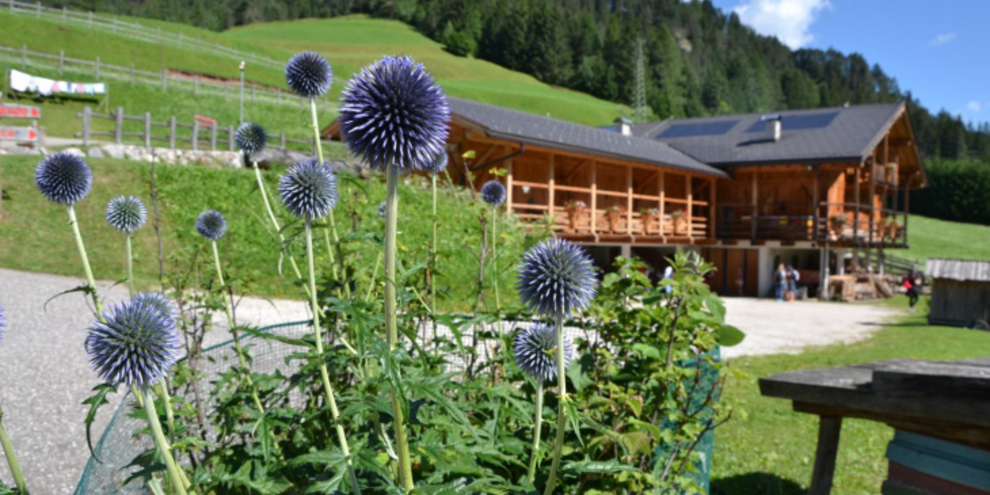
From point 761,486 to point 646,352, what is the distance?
318 centimetres

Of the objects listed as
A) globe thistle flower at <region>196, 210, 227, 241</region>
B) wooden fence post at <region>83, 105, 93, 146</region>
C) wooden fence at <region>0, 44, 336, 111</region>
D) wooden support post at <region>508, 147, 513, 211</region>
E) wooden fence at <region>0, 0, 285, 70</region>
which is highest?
wooden fence at <region>0, 0, 285, 70</region>

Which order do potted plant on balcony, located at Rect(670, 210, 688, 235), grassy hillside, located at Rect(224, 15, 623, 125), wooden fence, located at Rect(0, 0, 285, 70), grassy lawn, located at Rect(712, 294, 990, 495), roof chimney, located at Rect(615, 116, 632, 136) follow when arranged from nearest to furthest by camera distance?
grassy lawn, located at Rect(712, 294, 990, 495)
potted plant on balcony, located at Rect(670, 210, 688, 235)
roof chimney, located at Rect(615, 116, 632, 136)
wooden fence, located at Rect(0, 0, 285, 70)
grassy hillside, located at Rect(224, 15, 623, 125)

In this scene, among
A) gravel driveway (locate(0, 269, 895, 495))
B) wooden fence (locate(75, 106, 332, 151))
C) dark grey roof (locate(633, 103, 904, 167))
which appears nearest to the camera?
gravel driveway (locate(0, 269, 895, 495))

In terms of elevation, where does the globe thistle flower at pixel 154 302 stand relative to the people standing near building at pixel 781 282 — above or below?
above

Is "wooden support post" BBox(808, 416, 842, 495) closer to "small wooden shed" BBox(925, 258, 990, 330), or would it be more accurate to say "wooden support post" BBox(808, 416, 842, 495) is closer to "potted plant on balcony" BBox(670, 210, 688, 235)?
"small wooden shed" BBox(925, 258, 990, 330)

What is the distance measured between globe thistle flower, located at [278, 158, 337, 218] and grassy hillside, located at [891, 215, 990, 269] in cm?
4931

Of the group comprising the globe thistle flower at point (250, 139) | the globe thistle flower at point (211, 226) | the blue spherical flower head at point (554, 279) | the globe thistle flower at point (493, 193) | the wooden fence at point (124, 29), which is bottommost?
the blue spherical flower head at point (554, 279)

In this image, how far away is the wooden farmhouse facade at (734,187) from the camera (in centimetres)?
2316

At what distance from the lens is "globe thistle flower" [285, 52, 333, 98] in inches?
146

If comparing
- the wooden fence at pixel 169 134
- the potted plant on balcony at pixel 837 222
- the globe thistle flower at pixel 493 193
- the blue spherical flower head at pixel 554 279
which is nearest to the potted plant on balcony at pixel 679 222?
the potted plant on balcony at pixel 837 222

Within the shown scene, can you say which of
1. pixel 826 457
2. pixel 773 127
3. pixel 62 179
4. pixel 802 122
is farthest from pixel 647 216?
pixel 62 179

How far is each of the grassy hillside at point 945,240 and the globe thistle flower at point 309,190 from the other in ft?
162

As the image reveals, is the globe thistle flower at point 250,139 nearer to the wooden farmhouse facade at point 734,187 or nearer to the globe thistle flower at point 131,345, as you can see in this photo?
the globe thistle flower at point 131,345

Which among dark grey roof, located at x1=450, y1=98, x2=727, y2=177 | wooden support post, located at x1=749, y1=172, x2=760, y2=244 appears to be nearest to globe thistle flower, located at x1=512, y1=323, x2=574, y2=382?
dark grey roof, located at x1=450, y1=98, x2=727, y2=177
